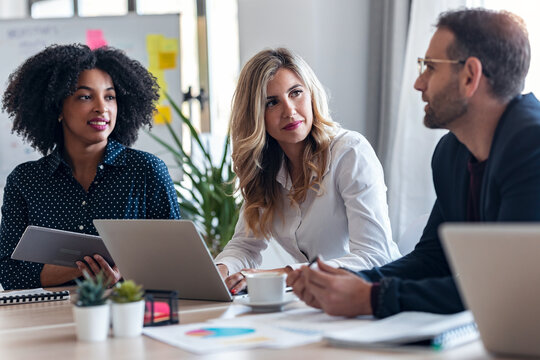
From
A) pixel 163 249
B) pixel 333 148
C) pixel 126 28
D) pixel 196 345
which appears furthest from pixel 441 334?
pixel 126 28

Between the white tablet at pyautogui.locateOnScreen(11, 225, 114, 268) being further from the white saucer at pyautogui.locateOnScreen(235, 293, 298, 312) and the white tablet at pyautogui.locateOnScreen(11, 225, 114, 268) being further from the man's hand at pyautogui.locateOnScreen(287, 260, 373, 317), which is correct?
the man's hand at pyautogui.locateOnScreen(287, 260, 373, 317)

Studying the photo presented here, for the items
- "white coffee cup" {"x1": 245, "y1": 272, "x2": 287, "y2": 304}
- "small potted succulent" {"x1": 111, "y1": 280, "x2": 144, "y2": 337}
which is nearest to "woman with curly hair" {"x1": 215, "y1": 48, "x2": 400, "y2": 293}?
"white coffee cup" {"x1": 245, "y1": 272, "x2": 287, "y2": 304}

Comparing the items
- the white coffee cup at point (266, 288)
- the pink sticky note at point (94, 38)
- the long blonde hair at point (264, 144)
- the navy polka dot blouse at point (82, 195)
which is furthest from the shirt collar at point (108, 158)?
the pink sticky note at point (94, 38)

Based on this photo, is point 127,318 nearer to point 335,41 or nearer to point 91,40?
point 335,41

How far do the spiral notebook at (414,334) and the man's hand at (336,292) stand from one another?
132mm

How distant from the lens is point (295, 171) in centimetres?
249

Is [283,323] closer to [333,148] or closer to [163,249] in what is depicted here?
[163,249]

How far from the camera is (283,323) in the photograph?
136 centimetres

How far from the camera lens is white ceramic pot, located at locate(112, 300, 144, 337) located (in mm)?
1295

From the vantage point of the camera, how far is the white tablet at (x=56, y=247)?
203cm

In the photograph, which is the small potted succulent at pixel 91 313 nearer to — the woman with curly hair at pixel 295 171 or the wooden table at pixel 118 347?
the wooden table at pixel 118 347

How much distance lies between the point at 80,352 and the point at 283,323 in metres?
0.37

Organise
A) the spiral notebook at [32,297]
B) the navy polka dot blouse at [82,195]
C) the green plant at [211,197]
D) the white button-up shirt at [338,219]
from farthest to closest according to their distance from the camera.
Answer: the green plant at [211,197], the navy polka dot blouse at [82,195], the white button-up shirt at [338,219], the spiral notebook at [32,297]

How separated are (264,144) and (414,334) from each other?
148 cm
